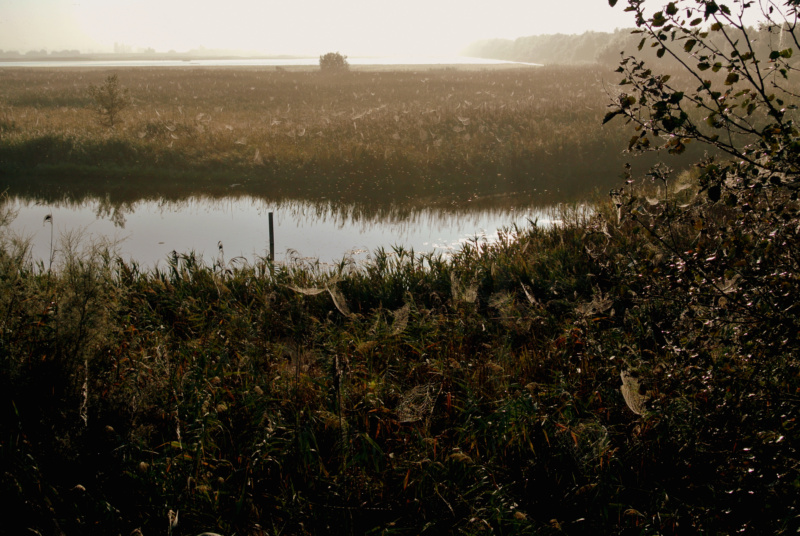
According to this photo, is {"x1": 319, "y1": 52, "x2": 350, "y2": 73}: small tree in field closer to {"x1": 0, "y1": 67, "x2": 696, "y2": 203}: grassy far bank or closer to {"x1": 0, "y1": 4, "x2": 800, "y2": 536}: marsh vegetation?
{"x1": 0, "y1": 67, "x2": 696, "y2": 203}: grassy far bank

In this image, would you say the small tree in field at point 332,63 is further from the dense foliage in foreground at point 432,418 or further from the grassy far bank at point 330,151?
the dense foliage in foreground at point 432,418

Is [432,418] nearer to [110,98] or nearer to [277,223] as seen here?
[277,223]

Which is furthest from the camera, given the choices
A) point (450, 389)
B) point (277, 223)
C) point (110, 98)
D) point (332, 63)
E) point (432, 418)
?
point (332, 63)

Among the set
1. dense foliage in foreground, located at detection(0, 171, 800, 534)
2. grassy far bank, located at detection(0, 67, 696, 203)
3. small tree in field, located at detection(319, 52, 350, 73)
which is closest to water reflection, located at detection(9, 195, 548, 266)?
grassy far bank, located at detection(0, 67, 696, 203)

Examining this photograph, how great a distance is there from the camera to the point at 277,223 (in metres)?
11.8

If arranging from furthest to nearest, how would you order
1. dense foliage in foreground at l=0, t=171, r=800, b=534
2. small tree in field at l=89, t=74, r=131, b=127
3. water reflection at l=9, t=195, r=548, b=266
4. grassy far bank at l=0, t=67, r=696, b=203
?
small tree in field at l=89, t=74, r=131, b=127
grassy far bank at l=0, t=67, r=696, b=203
water reflection at l=9, t=195, r=548, b=266
dense foliage in foreground at l=0, t=171, r=800, b=534

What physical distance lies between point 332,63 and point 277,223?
38131 mm

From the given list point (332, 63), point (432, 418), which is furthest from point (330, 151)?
point (332, 63)

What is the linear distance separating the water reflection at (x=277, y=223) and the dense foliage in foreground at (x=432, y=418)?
190 inches

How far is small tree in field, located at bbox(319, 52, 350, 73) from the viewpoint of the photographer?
46.2 metres

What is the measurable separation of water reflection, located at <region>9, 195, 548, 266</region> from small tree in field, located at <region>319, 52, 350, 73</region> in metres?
34.9

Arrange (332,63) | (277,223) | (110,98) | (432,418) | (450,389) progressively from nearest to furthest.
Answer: (432,418), (450,389), (277,223), (110,98), (332,63)

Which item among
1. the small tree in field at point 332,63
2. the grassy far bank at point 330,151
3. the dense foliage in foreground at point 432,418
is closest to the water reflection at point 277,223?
the grassy far bank at point 330,151

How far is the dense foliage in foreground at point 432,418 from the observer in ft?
9.70
